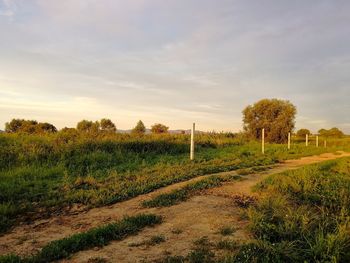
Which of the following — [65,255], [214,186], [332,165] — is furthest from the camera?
[332,165]

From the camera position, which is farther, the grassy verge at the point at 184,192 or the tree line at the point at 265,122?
the tree line at the point at 265,122

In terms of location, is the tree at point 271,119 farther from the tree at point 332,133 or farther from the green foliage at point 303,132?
the tree at point 332,133

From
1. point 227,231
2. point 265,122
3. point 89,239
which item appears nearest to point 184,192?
point 227,231

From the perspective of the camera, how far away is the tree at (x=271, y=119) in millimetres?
36438

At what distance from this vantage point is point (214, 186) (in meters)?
8.41

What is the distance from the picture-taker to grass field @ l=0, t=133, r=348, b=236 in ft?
25.2

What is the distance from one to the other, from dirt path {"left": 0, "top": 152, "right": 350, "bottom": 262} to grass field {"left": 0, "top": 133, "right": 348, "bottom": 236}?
65cm

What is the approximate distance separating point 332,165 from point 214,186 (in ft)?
19.6

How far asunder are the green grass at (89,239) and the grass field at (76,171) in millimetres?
1945

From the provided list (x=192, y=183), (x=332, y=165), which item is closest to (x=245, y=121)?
(x=332, y=165)

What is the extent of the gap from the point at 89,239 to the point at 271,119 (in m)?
35.0

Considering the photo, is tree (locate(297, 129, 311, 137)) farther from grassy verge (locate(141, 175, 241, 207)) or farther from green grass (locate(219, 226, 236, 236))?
green grass (locate(219, 226, 236, 236))

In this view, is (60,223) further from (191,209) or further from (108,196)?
(191,209)

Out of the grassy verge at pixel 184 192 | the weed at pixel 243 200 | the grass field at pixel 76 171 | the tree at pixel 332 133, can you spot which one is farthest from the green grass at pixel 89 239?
the tree at pixel 332 133
